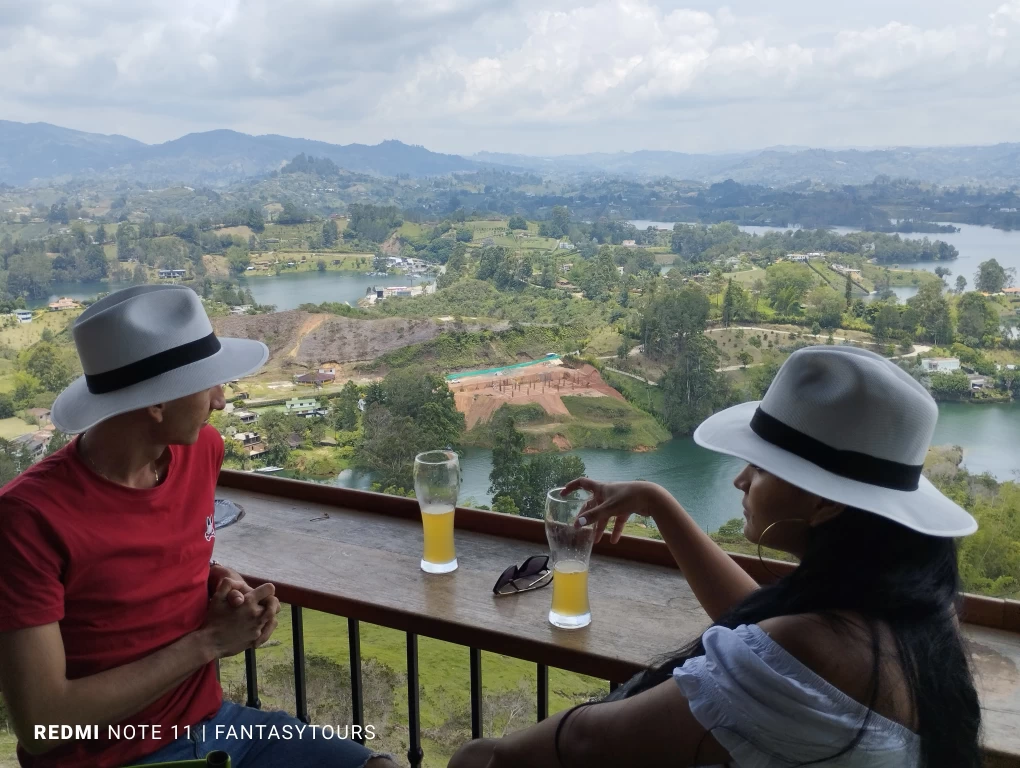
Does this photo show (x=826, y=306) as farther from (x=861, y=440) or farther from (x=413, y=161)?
(x=413, y=161)

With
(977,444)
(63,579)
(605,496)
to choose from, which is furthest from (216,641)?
(977,444)

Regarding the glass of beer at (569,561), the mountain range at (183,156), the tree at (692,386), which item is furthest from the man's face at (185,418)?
the mountain range at (183,156)

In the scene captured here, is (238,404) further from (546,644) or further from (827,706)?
(827,706)

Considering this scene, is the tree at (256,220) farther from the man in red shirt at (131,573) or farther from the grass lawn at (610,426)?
the man in red shirt at (131,573)

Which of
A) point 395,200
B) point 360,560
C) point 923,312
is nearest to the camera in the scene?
point 360,560

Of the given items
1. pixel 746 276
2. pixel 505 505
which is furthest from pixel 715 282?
pixel 505 505

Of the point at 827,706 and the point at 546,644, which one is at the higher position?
the point at 827,706

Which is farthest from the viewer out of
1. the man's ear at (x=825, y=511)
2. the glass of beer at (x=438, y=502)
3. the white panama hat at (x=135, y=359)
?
the glass of beer at (x=438, y=502)
